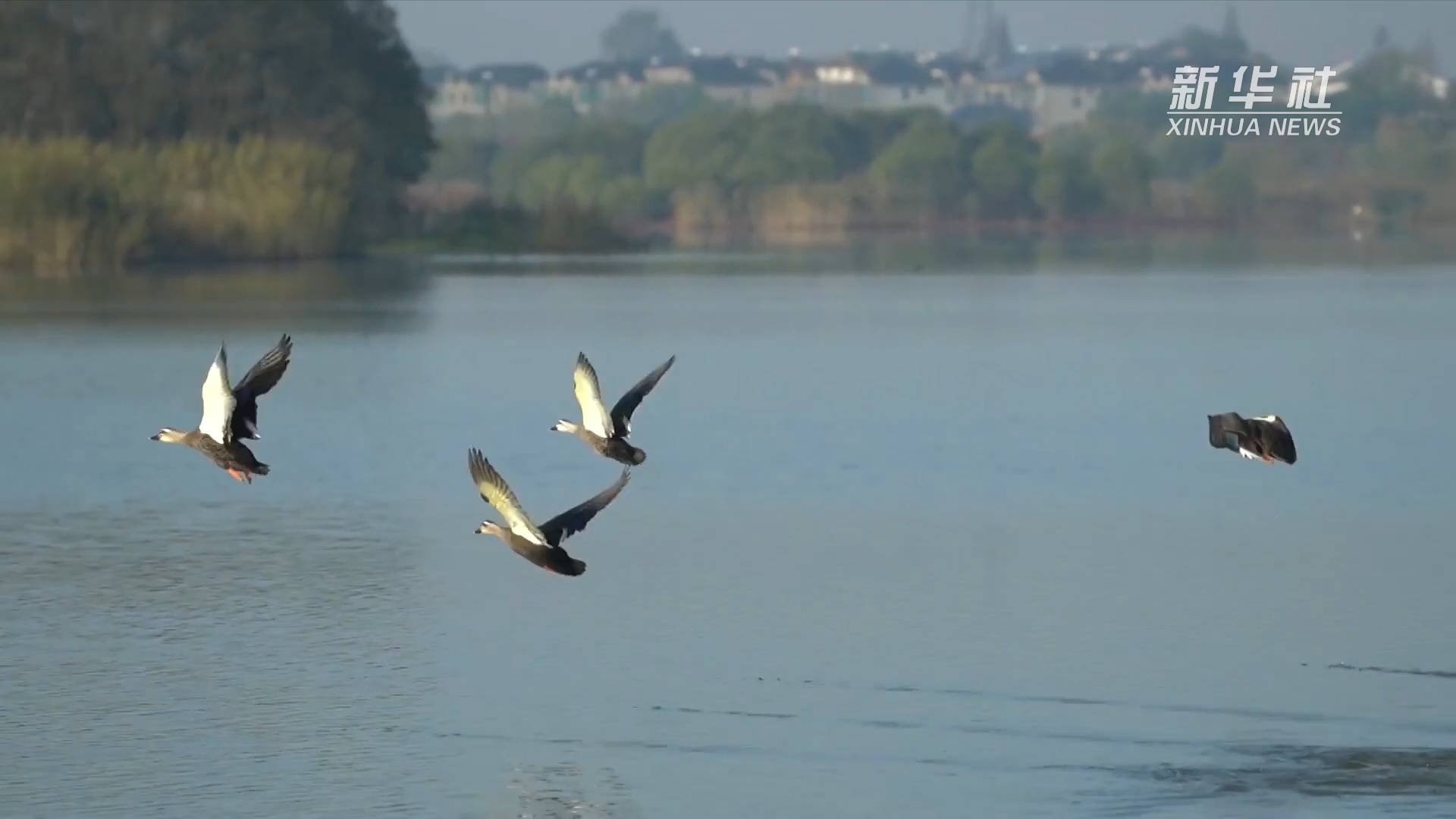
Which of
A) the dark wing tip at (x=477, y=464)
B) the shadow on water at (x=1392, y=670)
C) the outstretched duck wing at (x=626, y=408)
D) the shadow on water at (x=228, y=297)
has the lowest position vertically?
the shadow on water at (x=228, y=297)

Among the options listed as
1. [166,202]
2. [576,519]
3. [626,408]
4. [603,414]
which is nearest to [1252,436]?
[626,408]

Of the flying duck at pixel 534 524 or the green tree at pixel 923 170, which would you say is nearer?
the flying duck at pixel 534 524

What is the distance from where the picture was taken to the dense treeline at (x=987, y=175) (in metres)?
104

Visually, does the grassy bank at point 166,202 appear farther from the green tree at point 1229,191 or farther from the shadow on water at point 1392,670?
the shadow on water at point 1392,670

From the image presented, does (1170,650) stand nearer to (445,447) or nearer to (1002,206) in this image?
(445,447)

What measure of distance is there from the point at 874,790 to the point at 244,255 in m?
54.5

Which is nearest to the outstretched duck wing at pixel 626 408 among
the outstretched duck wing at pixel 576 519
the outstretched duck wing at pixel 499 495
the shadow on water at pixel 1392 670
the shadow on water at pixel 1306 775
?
the outstretched duck wing at pixel 576 519

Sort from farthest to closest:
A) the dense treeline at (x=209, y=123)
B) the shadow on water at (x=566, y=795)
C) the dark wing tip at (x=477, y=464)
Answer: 1. the dense treeline at (x=209, y=123)
2. the shadow on water at (x=566, y=795)
3. the dark wing tip at (x=477, y=464)

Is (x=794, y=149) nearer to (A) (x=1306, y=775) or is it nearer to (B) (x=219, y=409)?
(B) (x=219, y=409)

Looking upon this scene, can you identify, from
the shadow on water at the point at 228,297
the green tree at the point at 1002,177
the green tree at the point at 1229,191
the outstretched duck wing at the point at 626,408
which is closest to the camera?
the outstretched duck wing at the point at 626,408

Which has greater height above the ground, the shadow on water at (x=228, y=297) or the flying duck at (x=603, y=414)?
the flying duck at (x=603, y=414)

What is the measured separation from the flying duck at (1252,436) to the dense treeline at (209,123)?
4601 centimetres

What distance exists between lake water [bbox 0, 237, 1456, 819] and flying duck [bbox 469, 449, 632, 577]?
1030mm

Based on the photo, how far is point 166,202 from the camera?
206 ft
